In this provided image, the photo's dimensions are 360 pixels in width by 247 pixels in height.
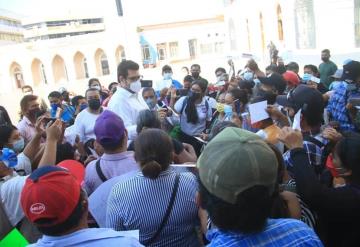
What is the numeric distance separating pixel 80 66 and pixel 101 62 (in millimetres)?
3040

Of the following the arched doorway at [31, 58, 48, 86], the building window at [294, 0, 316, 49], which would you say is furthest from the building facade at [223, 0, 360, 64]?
the arched doorway at [31, 58, 48, 86]

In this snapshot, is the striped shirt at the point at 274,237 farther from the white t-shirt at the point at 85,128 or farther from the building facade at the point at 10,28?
the building facade at the point at 10,28

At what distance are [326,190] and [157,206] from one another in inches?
34.0

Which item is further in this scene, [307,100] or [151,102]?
[151,102]

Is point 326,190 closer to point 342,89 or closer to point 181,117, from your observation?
point 342,89

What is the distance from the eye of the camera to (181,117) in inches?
205

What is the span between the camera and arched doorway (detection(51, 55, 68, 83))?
46.9m

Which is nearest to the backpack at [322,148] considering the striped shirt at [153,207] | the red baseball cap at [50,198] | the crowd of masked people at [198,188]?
the crowd of masked people at [198,188]

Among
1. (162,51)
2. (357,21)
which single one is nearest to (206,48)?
(162,51)

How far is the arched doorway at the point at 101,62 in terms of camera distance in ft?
150

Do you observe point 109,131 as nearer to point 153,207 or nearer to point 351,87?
point 153,207

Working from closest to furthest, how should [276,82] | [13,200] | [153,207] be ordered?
[153,207], [13,200], [276,82]

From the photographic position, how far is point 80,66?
47.5 meters

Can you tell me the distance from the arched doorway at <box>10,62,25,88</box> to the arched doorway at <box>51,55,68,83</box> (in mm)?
4267
